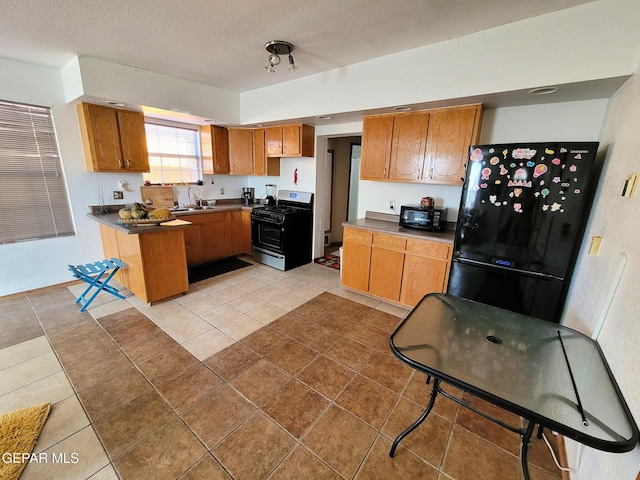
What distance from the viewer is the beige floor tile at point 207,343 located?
7.61 ft

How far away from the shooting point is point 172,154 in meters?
4.39

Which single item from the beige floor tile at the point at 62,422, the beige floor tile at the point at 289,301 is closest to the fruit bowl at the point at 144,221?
the beige floor tile at the point at 289,301

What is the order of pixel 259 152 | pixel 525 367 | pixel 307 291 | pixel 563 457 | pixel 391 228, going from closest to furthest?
pixel 525 367 → pixel 563 457 → pixel 391 228 → pixel 307 291 → pixel 259 152

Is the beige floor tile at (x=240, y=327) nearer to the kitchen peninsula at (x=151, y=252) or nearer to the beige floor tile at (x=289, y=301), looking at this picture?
the beige floor tile at (x=289, y=301)

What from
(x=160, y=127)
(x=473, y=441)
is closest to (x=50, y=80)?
(x=160, y=127)

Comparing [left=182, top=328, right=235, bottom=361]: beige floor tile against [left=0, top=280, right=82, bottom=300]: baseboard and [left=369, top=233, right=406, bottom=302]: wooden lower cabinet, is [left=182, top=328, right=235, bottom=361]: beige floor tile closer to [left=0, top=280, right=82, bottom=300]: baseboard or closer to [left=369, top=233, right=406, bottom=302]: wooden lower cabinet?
[left=369, top=233, right=406, bottom=302]: wooden lower cabinet

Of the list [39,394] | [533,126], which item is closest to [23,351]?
[39,394]

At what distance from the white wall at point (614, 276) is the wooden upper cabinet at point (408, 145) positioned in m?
1.41

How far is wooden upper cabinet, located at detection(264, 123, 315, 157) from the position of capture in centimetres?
405

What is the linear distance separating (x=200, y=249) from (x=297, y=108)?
2.60 metres

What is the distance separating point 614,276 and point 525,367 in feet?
2.54

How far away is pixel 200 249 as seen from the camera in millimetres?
4285

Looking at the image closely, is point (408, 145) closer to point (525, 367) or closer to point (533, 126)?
point (533, 126)

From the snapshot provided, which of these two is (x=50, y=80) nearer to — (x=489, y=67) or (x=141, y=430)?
(x=141, y=430)
